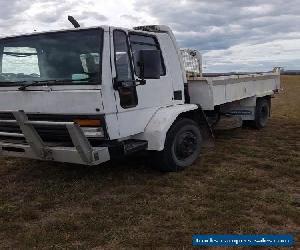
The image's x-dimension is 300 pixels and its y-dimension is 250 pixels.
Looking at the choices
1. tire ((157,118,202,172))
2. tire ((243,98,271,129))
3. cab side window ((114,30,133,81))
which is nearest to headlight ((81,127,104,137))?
cab side window ((114,30,133,81))

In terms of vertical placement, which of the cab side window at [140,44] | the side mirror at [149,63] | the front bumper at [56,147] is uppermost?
the cab side window at [140,44]

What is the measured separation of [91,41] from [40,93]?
952 mm

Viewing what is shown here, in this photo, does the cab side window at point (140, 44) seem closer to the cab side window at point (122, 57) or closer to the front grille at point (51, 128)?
the cab side window at point (122, 57)

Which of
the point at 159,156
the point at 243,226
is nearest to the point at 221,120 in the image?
the point at 159,156

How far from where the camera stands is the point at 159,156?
5961 millimetres

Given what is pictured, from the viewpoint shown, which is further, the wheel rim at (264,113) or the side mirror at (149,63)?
the wheel rim at (264,113)

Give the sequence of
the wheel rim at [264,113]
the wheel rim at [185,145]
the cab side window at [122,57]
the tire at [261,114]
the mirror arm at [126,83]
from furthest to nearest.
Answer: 1. the wheel rim at [264,113]
2. the tire at [261,114]
3. the wheel rim at [185,145]
4. the cab side window at [122,57]
5. the mirror arm at [126,83]

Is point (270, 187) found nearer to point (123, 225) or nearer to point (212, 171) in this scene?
point (212, 171)

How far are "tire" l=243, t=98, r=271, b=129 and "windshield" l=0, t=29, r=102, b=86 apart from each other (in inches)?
230

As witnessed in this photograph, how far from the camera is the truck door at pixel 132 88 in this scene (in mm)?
5176

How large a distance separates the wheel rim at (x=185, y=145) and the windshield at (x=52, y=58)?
1.96 m

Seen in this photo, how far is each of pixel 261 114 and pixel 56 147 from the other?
6.41 m

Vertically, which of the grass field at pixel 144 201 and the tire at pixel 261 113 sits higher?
the tire at pixel 261 113

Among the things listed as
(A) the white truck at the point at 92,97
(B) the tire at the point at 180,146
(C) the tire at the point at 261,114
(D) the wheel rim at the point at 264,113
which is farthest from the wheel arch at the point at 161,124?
(D) the wheel rim at the point at 264,113
